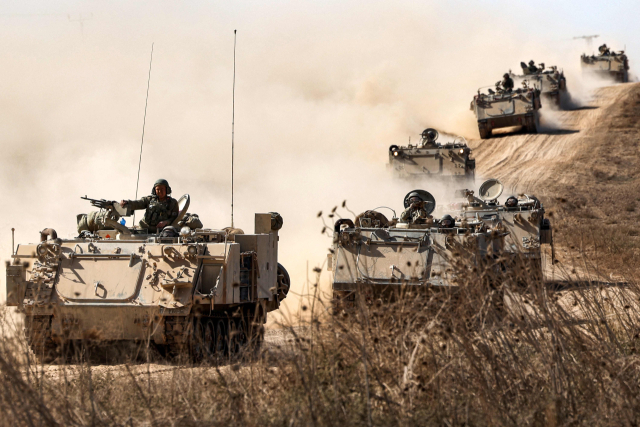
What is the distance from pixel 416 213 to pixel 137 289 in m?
4.76

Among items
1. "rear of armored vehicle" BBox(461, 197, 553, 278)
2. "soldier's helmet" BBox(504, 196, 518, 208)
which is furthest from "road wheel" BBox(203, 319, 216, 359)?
"soldier's helmet" BBox(504, 196, 518, 208)

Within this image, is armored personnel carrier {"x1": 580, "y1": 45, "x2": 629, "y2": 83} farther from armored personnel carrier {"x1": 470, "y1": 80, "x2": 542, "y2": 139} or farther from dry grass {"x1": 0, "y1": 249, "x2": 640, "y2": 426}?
dry grass {"x1": 0, "y1": 249, "x2": 640, "y2": 426}

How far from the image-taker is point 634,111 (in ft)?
126

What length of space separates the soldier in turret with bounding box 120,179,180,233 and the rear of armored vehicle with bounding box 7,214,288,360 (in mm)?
944

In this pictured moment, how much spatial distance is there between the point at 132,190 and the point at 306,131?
12.6 m

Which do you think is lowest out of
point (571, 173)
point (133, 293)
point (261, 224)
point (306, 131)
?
point (133, 293)

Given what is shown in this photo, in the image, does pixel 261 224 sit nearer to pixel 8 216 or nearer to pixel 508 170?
pixel 8 216

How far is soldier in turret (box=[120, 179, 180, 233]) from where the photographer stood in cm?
1075

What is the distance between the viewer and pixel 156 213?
10797 millimetres

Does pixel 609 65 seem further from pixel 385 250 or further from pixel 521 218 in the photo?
pixel 385 250

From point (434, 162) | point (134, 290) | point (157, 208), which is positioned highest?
point (434, 162)

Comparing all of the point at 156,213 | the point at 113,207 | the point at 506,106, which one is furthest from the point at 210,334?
the point at 506,106

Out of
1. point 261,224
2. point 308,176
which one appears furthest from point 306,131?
point 261,224

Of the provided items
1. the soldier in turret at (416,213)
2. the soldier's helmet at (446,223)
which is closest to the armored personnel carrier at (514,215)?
the soldier in turret at (416,213)
